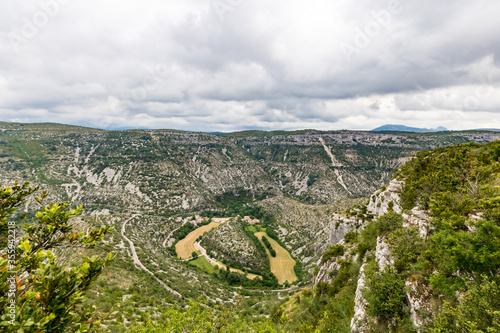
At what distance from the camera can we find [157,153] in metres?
139

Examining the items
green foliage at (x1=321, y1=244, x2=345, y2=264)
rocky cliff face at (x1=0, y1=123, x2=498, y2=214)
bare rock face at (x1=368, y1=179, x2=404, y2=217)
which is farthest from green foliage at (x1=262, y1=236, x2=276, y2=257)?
green foliage at (x1=321, y1=244, x2=345, y2=264)

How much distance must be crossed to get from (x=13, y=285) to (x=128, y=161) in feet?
467

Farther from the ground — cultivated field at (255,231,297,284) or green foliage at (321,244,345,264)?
green foliage at (321,244,345,264)

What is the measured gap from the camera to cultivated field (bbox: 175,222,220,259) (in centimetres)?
7084

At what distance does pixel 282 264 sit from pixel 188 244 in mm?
37897

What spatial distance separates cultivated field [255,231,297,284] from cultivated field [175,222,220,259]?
30.6 meters

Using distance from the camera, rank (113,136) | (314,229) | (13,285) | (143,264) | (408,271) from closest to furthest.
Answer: (13,285), (408,271), (143,264), (314,229), (113,136)

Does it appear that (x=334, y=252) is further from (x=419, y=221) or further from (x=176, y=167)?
(x=176, y=167)

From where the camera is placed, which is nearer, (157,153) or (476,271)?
(476,271)

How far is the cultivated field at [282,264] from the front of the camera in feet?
205

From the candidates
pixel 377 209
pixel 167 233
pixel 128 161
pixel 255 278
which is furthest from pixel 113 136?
pixel 377 209

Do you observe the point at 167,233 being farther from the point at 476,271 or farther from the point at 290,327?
the point at 476,271

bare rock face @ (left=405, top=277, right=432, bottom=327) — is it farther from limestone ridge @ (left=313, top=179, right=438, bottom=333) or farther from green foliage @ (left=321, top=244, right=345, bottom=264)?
green foliage @ (left=321, top=244, right=345, bottom=264)

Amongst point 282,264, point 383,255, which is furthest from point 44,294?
point 282,264
